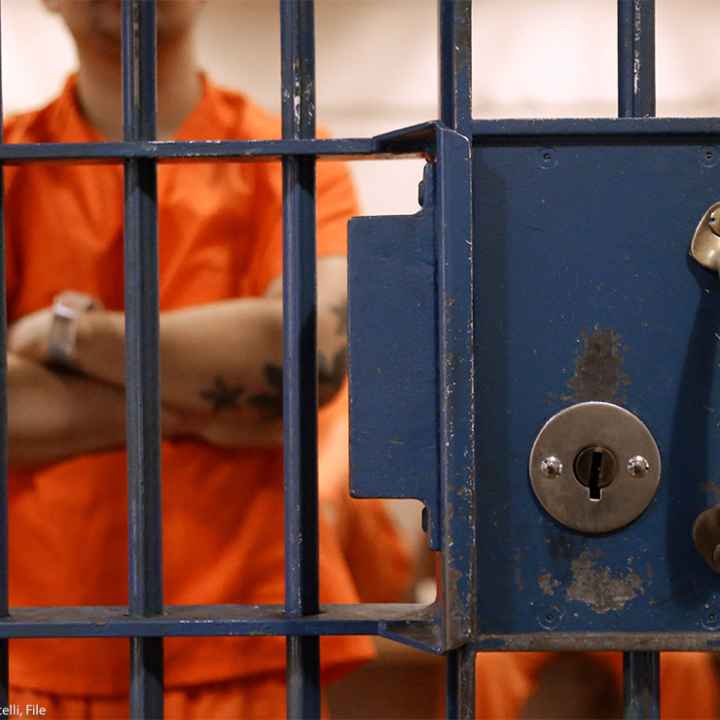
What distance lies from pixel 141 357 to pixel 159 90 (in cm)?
112

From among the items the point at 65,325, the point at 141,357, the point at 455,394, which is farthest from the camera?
the point at 65,325

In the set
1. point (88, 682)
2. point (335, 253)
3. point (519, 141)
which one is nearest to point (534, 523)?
point (519, 141)

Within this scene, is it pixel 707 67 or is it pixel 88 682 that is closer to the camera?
pixel 88 682

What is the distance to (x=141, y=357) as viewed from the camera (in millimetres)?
1016

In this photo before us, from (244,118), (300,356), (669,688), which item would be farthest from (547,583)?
(669,688)

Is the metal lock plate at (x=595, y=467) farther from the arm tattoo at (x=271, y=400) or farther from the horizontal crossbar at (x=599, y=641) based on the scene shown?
the arm tattoo at (x=271, y=400)

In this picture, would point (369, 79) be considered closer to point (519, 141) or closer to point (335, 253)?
point (335, 253)

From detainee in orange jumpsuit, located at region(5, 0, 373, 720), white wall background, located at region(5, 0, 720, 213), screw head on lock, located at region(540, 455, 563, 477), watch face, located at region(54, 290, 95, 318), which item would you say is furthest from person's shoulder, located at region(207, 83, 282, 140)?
screw head on lock, located at region(540, 455, 563, 477)

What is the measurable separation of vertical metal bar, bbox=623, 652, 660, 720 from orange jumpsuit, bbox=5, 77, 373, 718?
3.00ft

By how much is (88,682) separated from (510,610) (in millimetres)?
1098

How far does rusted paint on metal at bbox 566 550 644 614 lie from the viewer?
948 millimetres

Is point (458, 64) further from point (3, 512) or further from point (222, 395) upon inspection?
point (222, 395)

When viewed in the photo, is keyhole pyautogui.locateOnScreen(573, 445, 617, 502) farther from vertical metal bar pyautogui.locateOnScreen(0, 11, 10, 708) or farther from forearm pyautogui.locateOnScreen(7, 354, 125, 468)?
forearm pyautogui.locateOnScreen(7, 354, 125, 468)

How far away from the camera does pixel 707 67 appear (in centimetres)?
263
